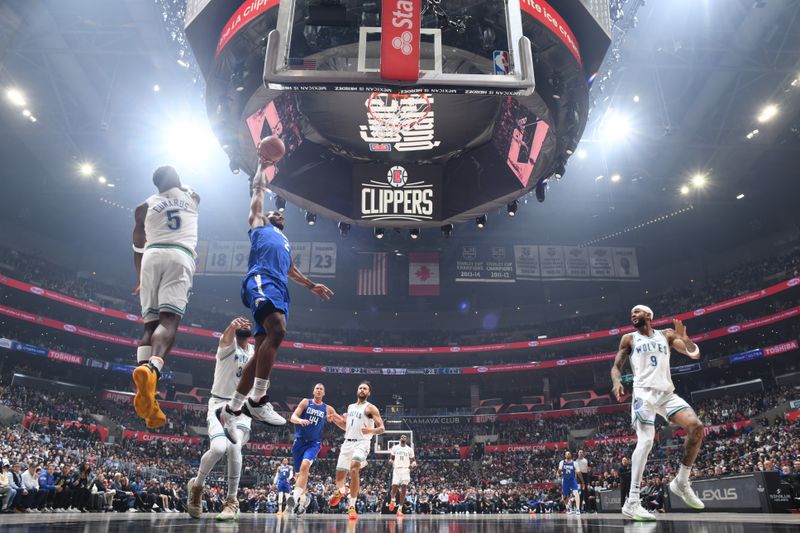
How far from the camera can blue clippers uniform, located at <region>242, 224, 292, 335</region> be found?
4223 mm

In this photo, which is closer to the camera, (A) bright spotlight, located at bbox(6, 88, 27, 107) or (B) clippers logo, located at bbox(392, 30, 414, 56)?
(B) clippers logo, located at bbox(392, 30, 414, 56)

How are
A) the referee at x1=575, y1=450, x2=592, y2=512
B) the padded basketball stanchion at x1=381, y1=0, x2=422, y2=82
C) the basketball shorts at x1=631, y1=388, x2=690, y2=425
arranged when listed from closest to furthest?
1. the padded basketball stanchion at x1=381, y1=0, x2=422, y2=82
2. the basketball shorts at x1=631, y1=388, x2=690, y2=425
3. the referee at x1=575, y1=450, x2=592, y2=512

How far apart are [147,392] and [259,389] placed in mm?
849

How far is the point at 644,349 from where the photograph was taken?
236 inches

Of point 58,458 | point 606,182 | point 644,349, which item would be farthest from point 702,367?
point 58,458

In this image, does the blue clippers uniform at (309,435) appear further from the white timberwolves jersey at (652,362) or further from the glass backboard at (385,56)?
the glass backboard at (385,56)

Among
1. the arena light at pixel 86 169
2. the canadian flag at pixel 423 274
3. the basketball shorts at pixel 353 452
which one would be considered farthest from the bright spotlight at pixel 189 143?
the basketball shorts at pixel 353 452

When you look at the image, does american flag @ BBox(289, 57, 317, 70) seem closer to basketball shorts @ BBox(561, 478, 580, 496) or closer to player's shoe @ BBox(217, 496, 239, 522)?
player's shoe @ BBox(217, 496, 239, 522)

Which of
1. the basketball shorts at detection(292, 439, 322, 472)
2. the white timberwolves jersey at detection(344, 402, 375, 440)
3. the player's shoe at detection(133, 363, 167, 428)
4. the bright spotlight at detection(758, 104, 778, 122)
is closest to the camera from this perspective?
the player's shoe at detection(133, 363, 167, 428)

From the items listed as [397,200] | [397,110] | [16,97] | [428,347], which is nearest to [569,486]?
[397,200]

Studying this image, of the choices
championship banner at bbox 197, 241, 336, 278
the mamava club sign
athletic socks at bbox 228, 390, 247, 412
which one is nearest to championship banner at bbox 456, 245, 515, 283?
championship banner at bbox 197, 241, 336, 278

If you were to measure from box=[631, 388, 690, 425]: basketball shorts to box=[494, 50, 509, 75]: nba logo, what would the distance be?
4.05 metres

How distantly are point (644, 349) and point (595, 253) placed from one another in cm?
2699

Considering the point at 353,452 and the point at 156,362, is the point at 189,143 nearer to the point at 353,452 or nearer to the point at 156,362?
the point at 353,452
